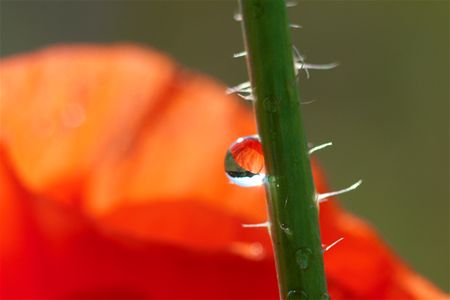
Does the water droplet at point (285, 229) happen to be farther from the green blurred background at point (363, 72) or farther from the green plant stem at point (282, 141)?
the green blurred background at point (363, 72)

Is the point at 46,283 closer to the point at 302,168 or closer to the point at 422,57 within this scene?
the point at 302,168

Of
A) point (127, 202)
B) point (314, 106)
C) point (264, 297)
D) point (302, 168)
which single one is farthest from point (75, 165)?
point (314, 106)

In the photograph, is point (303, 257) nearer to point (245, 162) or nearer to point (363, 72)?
point (245, 162)

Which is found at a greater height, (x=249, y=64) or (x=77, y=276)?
(x=249, y=64)

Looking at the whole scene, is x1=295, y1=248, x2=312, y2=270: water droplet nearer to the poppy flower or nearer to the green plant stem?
the green plant stem

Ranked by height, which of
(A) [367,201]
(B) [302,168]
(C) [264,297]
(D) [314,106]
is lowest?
(A) [367,201]

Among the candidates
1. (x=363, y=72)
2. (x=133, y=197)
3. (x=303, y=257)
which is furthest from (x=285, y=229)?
(x=363, y=72)
